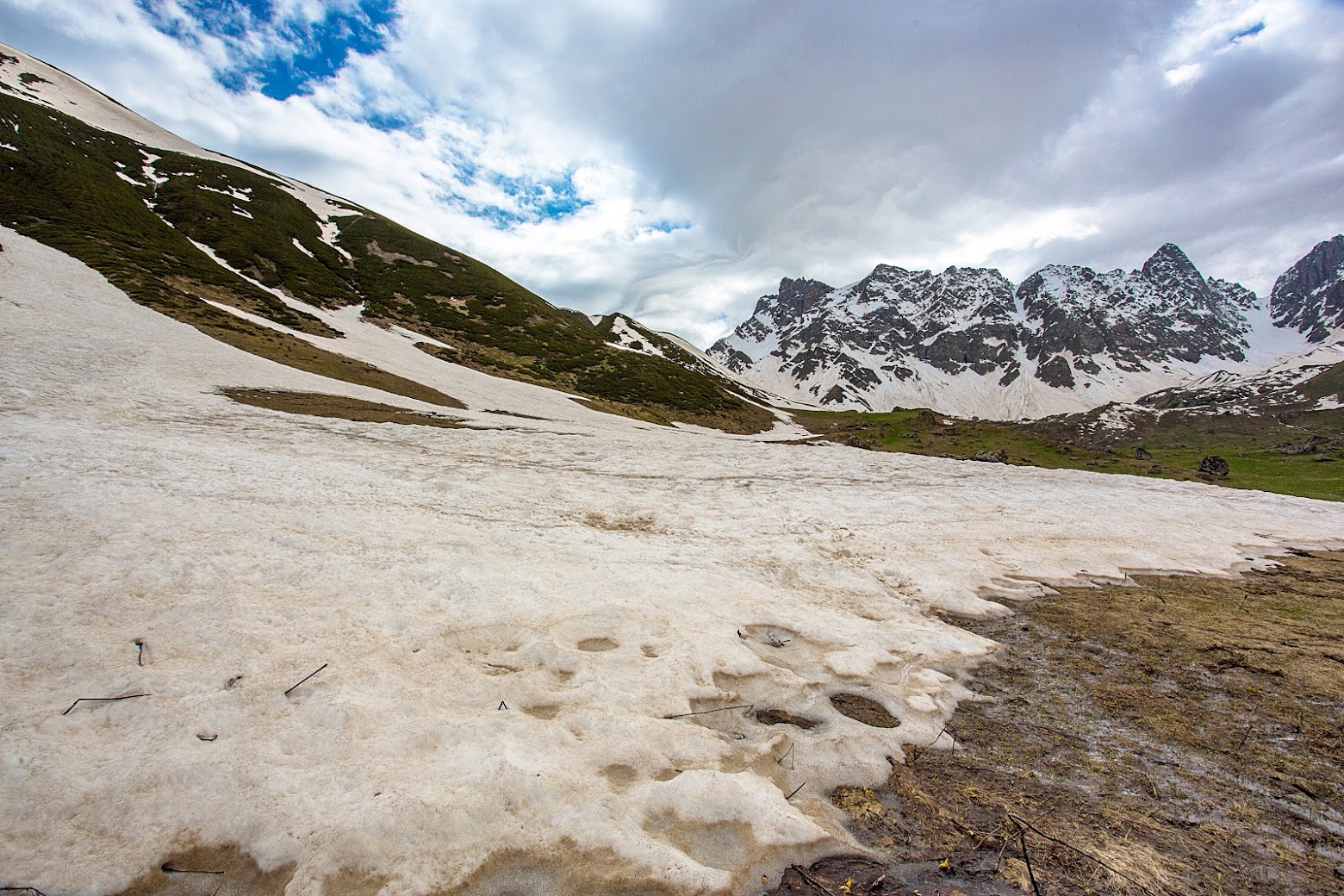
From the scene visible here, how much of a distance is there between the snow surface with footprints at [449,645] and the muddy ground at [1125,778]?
56 centimetres

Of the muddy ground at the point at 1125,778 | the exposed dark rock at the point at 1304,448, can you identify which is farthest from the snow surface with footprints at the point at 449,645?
the exposed dark rock at the point at 1304,448

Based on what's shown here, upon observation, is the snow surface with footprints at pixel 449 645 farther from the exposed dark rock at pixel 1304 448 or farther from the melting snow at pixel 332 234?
the melting snow at pixel 332 234

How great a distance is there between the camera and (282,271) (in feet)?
261

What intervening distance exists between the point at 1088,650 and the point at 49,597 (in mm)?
17533

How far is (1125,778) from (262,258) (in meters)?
105

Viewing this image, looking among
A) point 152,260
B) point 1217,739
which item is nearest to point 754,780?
point 1217,739

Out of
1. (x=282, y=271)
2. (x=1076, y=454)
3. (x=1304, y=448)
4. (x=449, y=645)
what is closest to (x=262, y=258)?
(x=282, y=271)

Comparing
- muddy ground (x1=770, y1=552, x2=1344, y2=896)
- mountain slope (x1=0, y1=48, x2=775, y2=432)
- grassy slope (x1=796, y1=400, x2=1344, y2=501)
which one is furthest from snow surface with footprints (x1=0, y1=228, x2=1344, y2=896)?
grassy slope (x1=796, y1=400, x2=1344, y2=501)

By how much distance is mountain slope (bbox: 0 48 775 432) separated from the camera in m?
53.8

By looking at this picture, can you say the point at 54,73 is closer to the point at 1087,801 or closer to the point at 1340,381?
the point at 1087,801

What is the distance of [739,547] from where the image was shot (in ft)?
49.0

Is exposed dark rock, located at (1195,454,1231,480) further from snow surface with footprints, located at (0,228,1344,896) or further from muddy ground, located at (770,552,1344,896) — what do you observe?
muddy ground, located at (770,552,1344,896)

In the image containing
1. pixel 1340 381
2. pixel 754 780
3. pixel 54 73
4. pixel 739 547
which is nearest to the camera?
pixel 754 780

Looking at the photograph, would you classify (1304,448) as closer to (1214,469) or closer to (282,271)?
(1214,469)
